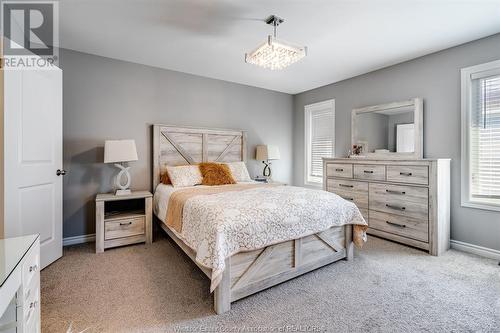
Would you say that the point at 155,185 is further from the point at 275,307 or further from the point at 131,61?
the point at 275,307

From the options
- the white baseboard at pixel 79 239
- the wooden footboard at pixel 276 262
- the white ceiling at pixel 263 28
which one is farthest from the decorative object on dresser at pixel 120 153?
the wooden footboard at pixel 276 262

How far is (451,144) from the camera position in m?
2.94

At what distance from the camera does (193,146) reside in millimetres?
3857

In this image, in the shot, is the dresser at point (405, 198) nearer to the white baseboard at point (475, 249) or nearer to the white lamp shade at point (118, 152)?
the white baseboard at point (475, 249)

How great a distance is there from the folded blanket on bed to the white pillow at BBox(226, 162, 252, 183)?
1.14m

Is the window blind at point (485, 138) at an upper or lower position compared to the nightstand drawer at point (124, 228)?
upper

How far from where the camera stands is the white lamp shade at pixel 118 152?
2879mm

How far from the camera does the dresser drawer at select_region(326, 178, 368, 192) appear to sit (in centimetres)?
345

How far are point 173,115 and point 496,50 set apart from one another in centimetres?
419

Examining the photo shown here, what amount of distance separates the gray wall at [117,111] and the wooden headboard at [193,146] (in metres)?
0.15

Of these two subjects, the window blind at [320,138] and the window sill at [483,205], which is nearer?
the window sill at [483,205]

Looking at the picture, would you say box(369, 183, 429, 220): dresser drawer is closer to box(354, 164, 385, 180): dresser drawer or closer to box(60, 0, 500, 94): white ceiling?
box(354, 164, 385, 180): dresser drawer

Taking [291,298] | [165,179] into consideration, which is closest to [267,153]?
[165,179]

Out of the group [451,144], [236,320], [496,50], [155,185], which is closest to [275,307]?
[236,320]
